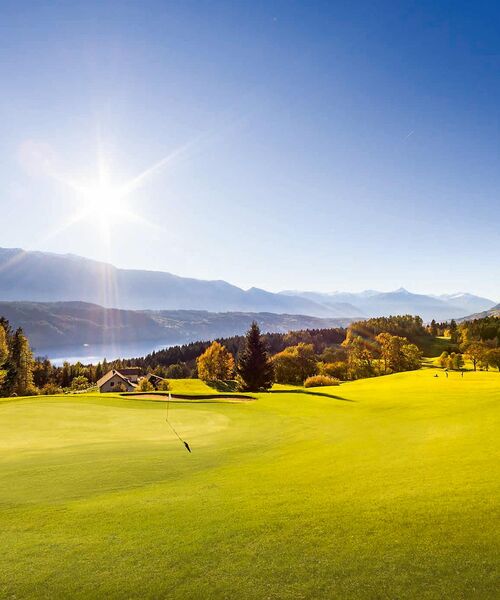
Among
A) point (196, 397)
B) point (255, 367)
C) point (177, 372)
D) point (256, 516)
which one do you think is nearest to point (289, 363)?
point (255, 367)

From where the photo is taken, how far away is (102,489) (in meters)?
9.09

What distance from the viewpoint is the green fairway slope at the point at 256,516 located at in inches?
195

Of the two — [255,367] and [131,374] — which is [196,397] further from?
[131,374]

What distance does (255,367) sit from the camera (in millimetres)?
57094

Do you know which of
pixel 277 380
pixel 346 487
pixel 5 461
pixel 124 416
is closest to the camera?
pixel 346 487

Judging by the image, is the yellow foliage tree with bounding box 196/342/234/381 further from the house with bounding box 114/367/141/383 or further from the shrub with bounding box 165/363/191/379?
the shrub with bounding box 165/363/191/379

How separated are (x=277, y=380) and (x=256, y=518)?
7675cm

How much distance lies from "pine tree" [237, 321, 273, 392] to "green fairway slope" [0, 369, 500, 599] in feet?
138

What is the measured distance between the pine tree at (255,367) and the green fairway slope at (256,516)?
138ft

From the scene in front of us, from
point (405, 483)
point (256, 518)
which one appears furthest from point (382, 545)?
point (405, 483)

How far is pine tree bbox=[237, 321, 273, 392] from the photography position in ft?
187

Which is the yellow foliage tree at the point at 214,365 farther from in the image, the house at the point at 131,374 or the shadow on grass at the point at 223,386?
the house at the point at 131,374

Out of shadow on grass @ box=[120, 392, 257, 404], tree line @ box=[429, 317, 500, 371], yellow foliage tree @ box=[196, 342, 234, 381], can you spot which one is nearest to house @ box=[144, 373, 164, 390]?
yellow foliage tree @ box=[196, 342, 234, 381]

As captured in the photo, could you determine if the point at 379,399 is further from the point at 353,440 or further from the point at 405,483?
the point at 405,483
